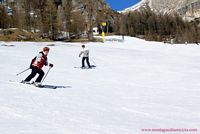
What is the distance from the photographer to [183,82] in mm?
16016

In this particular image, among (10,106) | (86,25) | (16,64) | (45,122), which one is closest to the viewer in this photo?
(45,122)

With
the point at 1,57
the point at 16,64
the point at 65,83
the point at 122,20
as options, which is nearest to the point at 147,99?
the point at 65,83

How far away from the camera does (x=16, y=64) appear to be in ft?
68.1

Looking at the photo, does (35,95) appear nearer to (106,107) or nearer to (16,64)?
(106,107)

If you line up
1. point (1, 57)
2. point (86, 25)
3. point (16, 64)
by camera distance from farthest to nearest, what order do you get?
point (86, 25)
point (1, 57)
point (16, 64)

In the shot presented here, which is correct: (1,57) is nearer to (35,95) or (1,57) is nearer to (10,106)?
(35,95)

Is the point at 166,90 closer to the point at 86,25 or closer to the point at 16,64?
the point at 16,64

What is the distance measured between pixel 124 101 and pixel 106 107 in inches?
54.3

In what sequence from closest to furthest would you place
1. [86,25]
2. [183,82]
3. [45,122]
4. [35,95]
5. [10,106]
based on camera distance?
[45,122] < [10,106] < [35,95] < [183,82] < [86,25]

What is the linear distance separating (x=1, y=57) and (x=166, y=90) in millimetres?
14202

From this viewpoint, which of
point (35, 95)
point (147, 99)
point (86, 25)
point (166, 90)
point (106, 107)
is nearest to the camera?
point (106, 107)

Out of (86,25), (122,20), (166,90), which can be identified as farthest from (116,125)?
(122,20)

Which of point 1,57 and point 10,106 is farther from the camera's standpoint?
point 1,57

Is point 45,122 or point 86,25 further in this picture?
point 86,25
